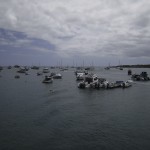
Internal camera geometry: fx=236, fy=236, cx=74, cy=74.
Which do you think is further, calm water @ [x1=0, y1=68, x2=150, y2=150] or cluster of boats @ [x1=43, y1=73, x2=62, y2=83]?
cluster of boats @ [x1=43, y1=73, x2=62, y2=83]

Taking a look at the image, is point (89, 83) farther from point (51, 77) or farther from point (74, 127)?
point (74, 127)

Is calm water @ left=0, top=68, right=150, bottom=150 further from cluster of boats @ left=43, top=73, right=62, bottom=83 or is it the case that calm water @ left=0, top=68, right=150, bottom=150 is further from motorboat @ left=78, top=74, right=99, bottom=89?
cluster of boats @ left=43, top=73, right=62, bottom=83

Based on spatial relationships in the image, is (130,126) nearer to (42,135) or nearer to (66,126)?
(66,126)

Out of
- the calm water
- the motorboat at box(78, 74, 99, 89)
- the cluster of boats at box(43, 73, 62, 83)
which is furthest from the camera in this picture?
the cluster of boats at box(43, 73, 62, 83)

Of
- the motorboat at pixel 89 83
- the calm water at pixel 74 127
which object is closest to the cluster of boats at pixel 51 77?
the motorboat at pixel 89 83

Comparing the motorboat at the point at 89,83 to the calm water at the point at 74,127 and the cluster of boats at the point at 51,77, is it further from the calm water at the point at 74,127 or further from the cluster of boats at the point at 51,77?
the calm water at the point at 74,127

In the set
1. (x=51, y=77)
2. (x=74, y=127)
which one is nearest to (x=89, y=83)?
(x=51, y=77)

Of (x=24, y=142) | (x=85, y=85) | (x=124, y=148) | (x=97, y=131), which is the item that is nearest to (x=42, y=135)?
(x=24, y=142)

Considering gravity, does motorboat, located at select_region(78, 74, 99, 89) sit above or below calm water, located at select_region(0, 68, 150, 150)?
above

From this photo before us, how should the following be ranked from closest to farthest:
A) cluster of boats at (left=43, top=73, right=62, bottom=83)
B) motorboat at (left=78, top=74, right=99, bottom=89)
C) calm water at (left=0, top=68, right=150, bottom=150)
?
1. calm water at (left=0, top=68, right=150, bottom=150)
2. motorboat at (left=78, top=74, right=99, bottom=89)
3. cluster of boats at (left=43, top=73, right=62, bottom=83)

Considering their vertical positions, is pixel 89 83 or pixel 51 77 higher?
pixel 51 77

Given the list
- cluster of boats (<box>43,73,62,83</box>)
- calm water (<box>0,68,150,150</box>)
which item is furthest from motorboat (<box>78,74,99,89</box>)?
calm water (<box>0,68,150,150</box>)
